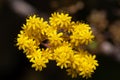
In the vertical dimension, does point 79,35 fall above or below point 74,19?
below

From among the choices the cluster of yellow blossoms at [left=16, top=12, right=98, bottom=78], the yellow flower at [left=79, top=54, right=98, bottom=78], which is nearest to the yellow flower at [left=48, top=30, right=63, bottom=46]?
the cluster of yellow blossoms at [left=16, top=12, right=98, bottom=78]

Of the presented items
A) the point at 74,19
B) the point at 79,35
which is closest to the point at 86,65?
the point at 79,35

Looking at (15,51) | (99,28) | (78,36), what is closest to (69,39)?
A: (78,36)

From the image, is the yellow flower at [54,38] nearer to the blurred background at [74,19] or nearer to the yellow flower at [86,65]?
the yellow flower at [86,65]

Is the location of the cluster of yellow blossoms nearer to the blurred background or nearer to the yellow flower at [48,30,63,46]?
the yellow flower at [48,30,63,46]

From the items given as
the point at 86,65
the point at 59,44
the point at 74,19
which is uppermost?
the point at 74,19

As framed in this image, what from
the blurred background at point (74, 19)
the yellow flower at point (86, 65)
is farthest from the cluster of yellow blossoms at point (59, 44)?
the blurred background at point (74, 19)

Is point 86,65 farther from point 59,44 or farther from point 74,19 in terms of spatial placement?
point 74,19
